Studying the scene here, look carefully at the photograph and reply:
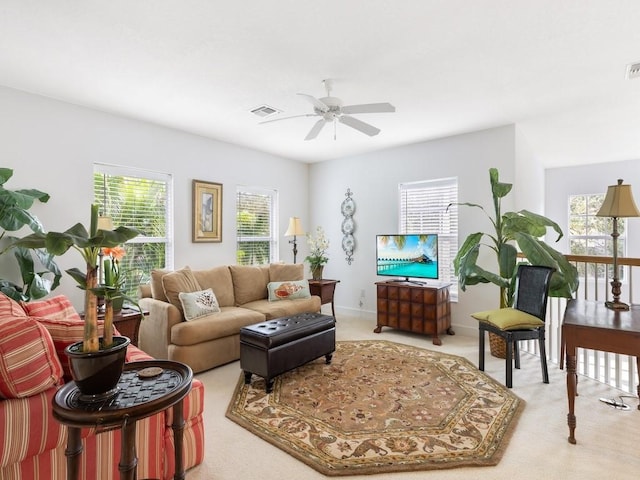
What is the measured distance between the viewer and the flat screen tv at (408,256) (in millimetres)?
4566

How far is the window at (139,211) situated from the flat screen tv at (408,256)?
296 cm

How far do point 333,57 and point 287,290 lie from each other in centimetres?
291

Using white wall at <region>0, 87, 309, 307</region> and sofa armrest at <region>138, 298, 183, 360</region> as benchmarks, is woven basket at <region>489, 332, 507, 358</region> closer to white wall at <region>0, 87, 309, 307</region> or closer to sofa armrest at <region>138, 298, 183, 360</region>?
sofa armrest at <region>138, 298, 183, 360</region>

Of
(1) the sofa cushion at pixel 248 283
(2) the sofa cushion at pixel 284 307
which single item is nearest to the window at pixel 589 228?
(2) the sofa cushion at pixel 284 307

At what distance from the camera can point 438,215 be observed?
5008mm

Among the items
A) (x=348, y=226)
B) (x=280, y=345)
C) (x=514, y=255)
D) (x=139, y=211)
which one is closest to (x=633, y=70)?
(x=514, y=255)

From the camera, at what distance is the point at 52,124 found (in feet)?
11.3

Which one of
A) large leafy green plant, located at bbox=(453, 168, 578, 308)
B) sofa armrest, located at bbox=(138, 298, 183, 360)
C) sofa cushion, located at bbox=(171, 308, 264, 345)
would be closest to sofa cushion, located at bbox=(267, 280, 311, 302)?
sofa cushion, located at bbox=(171, 308, 264, 345)

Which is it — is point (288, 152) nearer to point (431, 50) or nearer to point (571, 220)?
point (431, 50)

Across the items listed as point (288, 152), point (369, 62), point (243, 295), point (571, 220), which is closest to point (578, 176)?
point (571, 220)

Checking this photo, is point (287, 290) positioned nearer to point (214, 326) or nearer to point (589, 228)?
point (214, 326)

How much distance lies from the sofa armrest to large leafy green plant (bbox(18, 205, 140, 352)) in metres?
2.19

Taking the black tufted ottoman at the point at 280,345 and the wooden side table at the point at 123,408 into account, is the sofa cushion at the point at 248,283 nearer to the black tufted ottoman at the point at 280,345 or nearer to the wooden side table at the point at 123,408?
the black tufted ottoman at the point at 280,345

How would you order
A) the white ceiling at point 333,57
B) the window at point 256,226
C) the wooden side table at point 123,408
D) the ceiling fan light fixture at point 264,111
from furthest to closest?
1. the window at point 256,226
2. the ceiling fan light fixture at point 264,111
3. the white ceiling at point 333,57
4. the wooden side table at point 123,408
